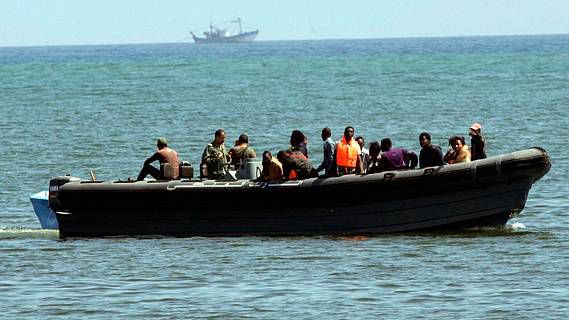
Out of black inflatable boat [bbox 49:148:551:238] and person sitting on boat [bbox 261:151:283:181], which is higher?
person sitting on boat [bbox 261:151:283:181]

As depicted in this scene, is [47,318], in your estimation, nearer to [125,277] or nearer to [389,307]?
[125,277]

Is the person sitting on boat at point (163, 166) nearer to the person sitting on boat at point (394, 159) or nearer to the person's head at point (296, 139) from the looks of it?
the person's head at point (296, 139)

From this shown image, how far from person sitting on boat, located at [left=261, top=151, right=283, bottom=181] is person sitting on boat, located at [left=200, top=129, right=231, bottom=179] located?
90 cm

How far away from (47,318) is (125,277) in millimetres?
2487

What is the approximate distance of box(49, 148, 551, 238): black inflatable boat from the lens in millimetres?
20859

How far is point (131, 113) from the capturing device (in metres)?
53.6

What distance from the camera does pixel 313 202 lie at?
69.8 feet

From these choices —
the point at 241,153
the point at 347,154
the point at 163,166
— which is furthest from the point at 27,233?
the point at 347,154

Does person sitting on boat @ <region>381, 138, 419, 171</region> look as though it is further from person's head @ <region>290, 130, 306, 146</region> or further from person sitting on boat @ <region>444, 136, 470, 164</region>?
person's head @ <region>290, 130, 306, 146</region>

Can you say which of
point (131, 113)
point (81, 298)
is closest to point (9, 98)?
point (131, 113)

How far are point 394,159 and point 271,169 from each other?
1694mm

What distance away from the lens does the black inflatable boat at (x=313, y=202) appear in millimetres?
20859

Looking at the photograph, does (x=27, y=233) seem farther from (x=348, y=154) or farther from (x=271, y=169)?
(x=348, y=154)

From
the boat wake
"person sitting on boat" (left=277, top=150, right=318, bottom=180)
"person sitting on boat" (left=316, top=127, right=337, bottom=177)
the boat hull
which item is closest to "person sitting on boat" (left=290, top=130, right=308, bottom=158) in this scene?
"person sitting on boat" (left=277, top=150, right=318, bottom=180)
